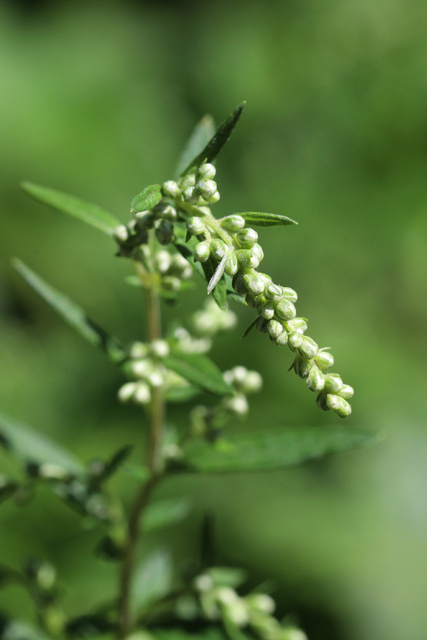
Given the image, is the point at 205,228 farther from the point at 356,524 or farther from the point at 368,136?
the point at 368,136

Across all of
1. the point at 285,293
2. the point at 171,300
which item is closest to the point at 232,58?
the point at 171,300

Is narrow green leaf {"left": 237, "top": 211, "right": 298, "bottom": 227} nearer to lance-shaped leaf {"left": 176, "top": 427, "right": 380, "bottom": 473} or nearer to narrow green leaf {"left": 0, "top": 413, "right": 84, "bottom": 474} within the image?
lance-shaped leaf {"left": 176, "top": 427, "right": 380, "bottom": 473}

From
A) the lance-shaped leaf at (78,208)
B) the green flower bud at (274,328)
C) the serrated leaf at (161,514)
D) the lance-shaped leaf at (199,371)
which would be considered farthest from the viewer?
the serrated leaf at (161,514)

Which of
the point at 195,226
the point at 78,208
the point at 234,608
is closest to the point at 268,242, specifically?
the point at 234,608

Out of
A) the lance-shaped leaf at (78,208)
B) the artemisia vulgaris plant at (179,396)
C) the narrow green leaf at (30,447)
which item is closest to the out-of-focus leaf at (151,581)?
the artemisia vulgaris plant at (179,396)

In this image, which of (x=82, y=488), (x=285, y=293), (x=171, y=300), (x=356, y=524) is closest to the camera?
(x=285, y=293)

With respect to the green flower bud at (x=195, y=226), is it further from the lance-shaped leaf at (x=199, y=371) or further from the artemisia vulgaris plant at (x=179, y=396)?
the lance-shaped leaf at (x=199, y=371)
